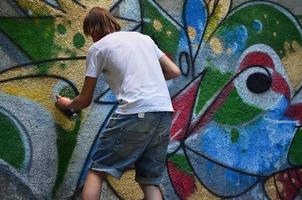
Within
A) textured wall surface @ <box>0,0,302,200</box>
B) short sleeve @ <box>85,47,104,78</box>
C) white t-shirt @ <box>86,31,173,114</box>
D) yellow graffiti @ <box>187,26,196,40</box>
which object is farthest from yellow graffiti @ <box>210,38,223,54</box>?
short sleeve @ <box>85,47,104,78</box>

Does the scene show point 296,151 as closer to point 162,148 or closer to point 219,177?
point 219,177

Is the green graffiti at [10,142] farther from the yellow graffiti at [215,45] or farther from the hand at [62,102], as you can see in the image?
the yellow graffiti at [215,45]

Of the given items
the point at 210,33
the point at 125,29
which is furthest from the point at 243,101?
the point at 125,29

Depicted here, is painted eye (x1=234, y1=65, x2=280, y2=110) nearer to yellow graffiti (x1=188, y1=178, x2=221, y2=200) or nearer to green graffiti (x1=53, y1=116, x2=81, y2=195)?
yellow graffiti (x1=188, y1=178, x2=221, y2=200)

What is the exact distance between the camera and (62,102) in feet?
13.4

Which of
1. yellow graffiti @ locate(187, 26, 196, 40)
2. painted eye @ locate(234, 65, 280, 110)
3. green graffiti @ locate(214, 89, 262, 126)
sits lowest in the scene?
green graffiti @ locate(214, 89, 262, 126)

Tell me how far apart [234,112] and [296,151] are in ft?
2.23

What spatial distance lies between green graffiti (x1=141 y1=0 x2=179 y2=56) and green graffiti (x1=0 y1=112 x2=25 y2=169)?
123 cm

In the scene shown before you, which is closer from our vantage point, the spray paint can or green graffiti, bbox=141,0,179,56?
the spray paint can

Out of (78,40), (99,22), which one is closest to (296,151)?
(78,40)

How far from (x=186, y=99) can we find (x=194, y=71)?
233mm

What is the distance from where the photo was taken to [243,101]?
187 inches

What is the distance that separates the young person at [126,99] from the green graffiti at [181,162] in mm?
843

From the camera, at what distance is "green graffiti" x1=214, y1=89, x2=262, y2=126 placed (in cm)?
470
